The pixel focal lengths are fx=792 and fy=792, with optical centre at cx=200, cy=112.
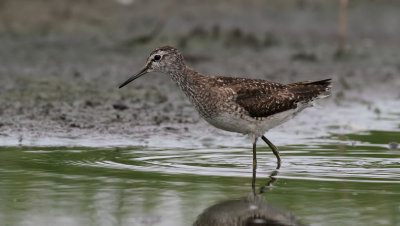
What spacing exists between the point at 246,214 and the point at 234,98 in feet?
9.67

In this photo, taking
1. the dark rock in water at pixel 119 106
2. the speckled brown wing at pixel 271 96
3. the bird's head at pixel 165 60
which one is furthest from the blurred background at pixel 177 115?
the bird's head at pixel 165 60

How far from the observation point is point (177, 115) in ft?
43.7

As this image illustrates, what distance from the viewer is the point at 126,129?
12109mm

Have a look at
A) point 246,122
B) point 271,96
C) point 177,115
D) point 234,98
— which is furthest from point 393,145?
point 177,115

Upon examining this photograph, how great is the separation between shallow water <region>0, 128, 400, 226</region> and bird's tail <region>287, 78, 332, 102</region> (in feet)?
2.43

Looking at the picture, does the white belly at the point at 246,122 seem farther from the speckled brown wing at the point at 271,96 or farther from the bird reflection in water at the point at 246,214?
the bird reflection in water at the point at 246,214

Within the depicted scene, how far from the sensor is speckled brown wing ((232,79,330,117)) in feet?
33.0

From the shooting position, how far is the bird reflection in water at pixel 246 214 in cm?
688

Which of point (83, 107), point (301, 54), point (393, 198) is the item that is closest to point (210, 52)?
point (301, 54)

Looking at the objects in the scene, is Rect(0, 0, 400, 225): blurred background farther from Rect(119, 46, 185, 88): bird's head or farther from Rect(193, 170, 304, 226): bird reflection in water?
Rect(119, 46, 185, 88): bird's head

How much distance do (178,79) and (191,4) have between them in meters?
11.1

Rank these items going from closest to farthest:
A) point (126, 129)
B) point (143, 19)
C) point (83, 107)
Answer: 1. point (126, 129)
2. point (83, 107)
3. point (143, 19)

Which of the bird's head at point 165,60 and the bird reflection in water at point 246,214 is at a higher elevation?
the bird's head at point 165,60

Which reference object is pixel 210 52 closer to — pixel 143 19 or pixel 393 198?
pixel 143 19
